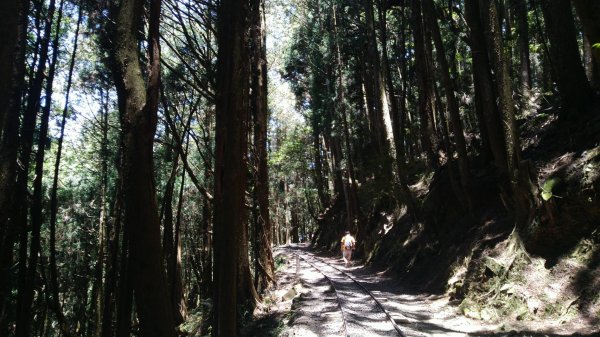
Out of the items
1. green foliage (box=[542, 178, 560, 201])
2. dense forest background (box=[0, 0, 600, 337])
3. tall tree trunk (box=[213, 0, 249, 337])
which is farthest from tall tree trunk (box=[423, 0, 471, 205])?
tall tree trunk (box=[213, 0, 249, 337])

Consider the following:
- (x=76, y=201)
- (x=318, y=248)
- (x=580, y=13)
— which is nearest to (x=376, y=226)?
(x=318, y=248)

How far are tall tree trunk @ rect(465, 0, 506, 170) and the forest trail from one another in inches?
155

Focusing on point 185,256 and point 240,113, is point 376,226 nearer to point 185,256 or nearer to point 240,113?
point 185,256

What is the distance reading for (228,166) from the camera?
705cm

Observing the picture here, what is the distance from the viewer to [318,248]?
36.7m

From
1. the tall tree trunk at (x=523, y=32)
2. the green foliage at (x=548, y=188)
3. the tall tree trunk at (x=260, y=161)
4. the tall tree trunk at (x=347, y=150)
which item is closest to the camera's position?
the green foliage at (x=548, y=188)

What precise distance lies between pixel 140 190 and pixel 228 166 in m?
2.64

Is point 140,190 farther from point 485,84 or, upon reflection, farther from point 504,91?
point 485,84

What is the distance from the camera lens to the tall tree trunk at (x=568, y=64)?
10776 millimetres

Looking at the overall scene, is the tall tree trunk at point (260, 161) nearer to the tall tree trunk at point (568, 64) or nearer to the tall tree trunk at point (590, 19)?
the tall tree trunk at point (568, 64)

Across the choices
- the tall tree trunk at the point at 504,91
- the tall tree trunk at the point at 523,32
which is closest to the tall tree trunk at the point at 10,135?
the tall tree trunk at the point at 504,91

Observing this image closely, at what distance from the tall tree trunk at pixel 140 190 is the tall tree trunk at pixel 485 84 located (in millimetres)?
9242

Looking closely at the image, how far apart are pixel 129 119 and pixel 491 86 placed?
32.8ft

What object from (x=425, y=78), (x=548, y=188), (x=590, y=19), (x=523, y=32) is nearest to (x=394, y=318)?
(x=548, y=188)
